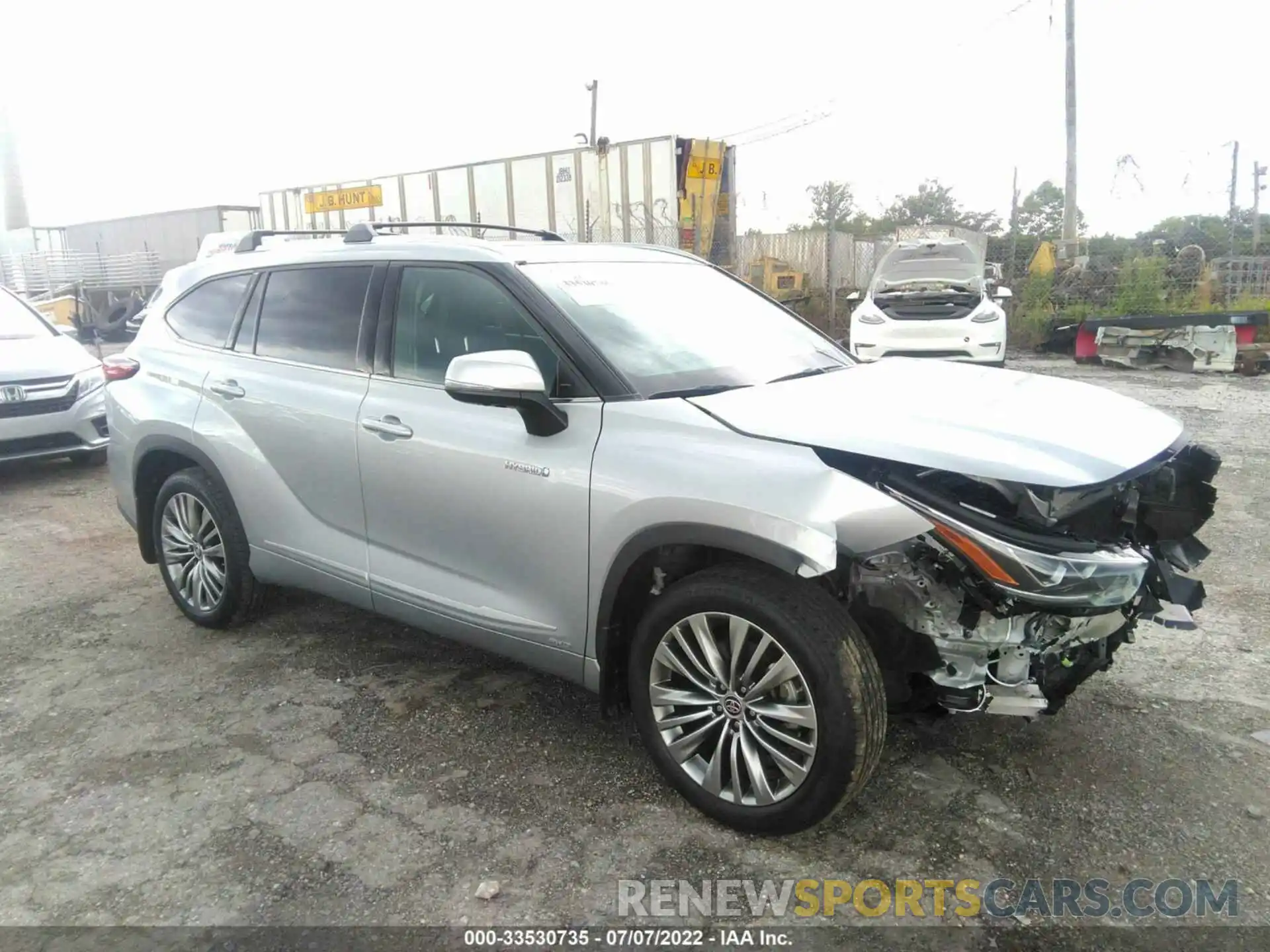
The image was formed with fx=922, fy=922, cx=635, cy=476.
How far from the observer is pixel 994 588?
2381mm

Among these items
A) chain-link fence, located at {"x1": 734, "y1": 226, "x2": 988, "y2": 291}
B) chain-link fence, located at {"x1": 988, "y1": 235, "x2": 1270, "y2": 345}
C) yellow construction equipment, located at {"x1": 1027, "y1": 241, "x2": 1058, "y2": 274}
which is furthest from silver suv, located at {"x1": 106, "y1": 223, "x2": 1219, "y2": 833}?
yellow construction equipment, located at {"x1": 1027, "y1": 241, "x2": 1058, "y2": 274}

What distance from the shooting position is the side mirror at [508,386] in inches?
110

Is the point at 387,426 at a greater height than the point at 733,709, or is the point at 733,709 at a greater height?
the point at 387,426

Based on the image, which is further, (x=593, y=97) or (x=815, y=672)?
(x=593, y=97)

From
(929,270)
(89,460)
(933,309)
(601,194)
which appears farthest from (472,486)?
(601,194)

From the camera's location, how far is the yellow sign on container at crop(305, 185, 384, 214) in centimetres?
1819

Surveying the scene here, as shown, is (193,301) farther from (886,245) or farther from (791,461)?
(886,245)

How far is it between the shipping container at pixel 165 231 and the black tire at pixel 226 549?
19035 mm

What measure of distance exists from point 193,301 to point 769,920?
3.79 meters

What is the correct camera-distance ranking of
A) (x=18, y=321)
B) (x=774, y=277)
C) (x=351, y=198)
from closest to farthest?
(x=18, y=321), (x=774, y=277), (x=351, y=198)

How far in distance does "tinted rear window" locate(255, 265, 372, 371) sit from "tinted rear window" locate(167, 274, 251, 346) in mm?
263

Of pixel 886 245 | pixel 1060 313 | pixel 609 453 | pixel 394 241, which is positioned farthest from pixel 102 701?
pixel 886 245

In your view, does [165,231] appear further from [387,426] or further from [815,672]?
[815,672]

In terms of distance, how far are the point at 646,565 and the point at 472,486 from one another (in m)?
0.70
